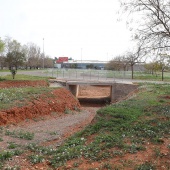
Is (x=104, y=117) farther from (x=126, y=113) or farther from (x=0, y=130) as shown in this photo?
(x=0, y=130)

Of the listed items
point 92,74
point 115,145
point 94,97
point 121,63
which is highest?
point 121,63

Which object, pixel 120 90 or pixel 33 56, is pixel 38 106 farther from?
pixel 33 56

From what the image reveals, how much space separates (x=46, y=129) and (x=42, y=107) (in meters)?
4.32

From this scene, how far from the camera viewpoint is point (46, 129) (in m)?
14.4

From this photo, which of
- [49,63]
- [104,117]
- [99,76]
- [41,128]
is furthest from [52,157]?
[49,63]

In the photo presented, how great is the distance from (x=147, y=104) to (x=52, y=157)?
363 inches

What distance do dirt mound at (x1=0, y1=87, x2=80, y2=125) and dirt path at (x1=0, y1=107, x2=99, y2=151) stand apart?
0.55 meters

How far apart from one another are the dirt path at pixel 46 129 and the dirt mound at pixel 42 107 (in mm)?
548

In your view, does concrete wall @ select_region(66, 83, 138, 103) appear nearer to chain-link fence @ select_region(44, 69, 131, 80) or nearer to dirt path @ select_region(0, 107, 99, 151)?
chain-link fence @ select_region(44, 69, 131, 80)

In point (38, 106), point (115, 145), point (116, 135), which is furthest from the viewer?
point (38, 106)

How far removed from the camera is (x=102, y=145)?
30.0ft

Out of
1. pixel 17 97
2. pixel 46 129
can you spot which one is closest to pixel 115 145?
pixel 46 129

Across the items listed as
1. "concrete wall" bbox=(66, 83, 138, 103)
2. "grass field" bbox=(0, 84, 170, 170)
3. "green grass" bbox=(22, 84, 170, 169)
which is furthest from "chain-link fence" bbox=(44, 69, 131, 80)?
"grass field" bbox=(0, 84, 170, 170)

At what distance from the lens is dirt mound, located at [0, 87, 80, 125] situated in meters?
15.4
